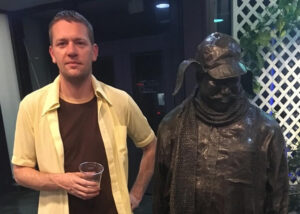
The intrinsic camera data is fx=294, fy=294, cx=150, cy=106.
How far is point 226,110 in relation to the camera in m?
0.97

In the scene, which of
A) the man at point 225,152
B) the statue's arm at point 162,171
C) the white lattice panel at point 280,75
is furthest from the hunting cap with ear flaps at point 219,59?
the white lattice panel at point 280,75

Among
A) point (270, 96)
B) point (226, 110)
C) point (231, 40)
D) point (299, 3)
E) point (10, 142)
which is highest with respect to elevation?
point (299, 3)

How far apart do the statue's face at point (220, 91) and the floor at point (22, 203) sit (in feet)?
7.40

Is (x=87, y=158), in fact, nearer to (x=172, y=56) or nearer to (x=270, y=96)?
(x=172, y=56)

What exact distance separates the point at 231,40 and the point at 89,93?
609 millimetres

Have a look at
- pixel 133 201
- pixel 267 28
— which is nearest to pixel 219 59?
pixel 133 201

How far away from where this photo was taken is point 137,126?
53.1 inches

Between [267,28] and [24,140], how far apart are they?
1951mm

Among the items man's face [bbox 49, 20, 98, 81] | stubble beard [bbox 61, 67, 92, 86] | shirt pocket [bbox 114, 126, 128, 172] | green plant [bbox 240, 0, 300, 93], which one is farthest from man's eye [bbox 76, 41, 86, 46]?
green plant [bbox 240, 0, 300, 93]

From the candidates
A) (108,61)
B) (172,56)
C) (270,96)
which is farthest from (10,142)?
(270,96)

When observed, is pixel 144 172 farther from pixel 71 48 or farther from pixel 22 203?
pixel 22 203

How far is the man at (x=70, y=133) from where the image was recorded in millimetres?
1127

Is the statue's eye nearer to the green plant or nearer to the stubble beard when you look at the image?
the stubble beard

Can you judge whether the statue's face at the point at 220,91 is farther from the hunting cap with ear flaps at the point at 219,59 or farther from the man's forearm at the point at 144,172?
the man's forearm at the point at 144,172
